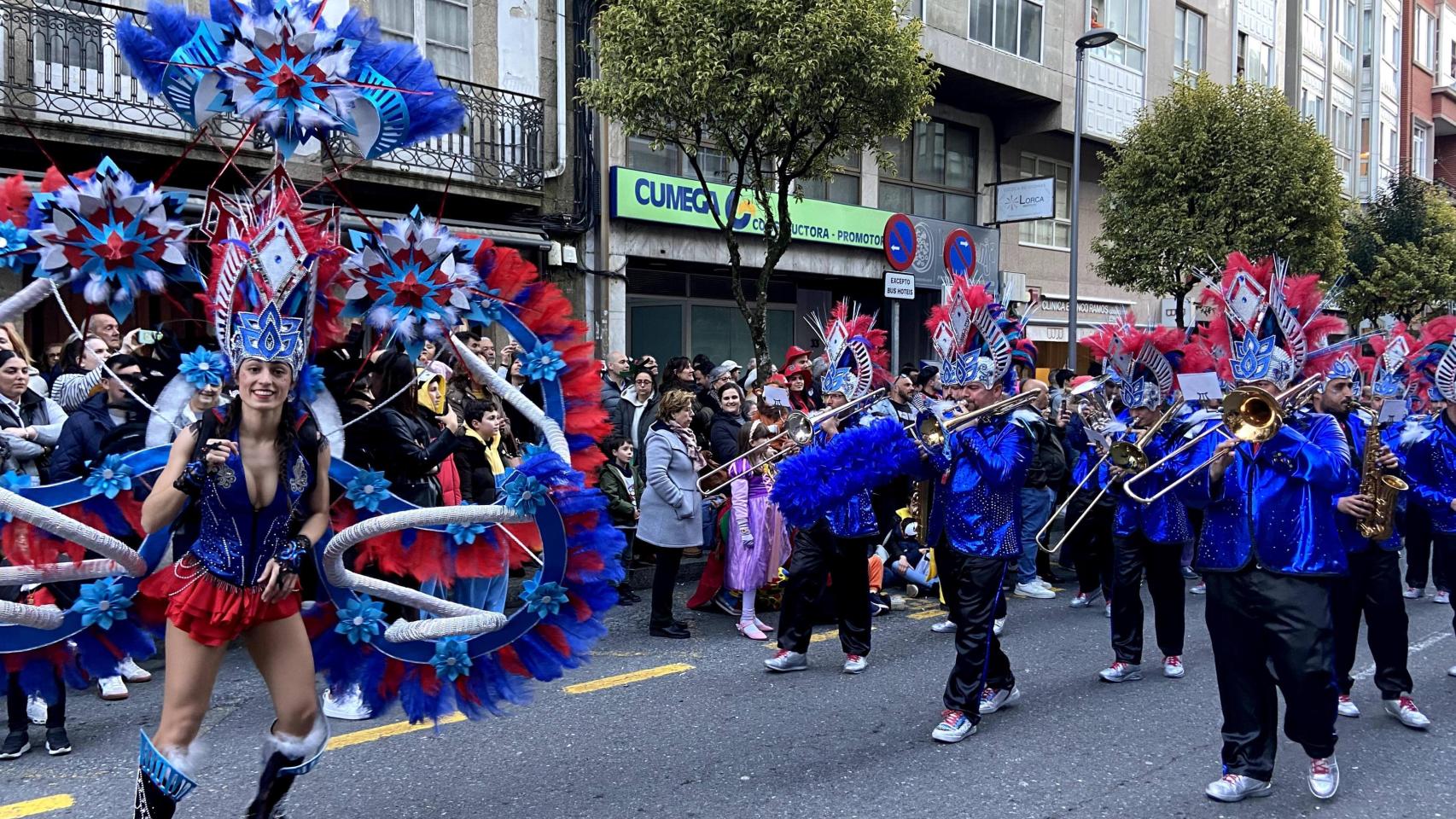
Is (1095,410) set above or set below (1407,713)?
above

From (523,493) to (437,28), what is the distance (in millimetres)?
11228

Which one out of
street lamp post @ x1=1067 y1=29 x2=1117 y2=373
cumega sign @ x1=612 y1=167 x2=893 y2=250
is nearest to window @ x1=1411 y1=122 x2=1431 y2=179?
street lamp post @ x1=1067 y1=29 x2=1117 y2=373

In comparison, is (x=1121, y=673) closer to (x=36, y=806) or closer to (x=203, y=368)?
(x=203, y=368)

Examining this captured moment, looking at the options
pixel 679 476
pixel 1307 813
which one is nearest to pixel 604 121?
pixel 679 476

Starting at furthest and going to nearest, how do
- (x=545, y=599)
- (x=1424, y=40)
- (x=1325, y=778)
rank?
1. (x=1424, y=40)
2. (x=1325, y=778)
3. (x=545, y=599)

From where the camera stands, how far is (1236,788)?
451 centimetres

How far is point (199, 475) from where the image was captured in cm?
340

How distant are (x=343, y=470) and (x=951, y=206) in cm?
1820

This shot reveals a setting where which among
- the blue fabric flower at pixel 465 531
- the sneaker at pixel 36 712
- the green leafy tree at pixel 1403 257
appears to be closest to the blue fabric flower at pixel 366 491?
the blue fabric flower at pixel 465 531

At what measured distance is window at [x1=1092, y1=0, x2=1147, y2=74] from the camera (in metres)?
22.1

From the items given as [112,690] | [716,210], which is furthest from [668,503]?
[716,210]

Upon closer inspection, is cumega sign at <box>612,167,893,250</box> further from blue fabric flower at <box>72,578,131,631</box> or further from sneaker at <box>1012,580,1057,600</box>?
blue fabric flower at <box>72,578,131,631</box>

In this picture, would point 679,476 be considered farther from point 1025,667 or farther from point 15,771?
point 15,771

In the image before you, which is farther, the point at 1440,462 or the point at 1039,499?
the point at 1039,499
